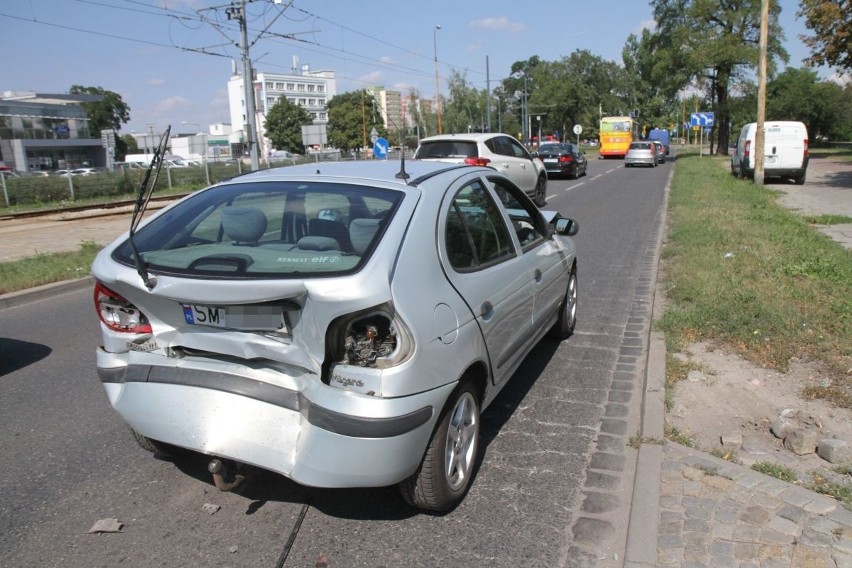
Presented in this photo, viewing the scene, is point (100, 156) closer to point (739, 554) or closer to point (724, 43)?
point (724, 43)

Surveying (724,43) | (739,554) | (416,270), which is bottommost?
(739,554)

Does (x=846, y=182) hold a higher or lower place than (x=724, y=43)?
lower

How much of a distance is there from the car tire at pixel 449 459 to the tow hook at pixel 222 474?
2.53 feet

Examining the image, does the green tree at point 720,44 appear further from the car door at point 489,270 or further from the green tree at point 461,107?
the car door at point 489,270

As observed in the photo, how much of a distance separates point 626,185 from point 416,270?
23.4 metres

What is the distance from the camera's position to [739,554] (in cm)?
289

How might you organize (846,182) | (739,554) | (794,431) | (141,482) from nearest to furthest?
1. (739,554)
2. (141,482)
3. (794,431)
4. (846,182)

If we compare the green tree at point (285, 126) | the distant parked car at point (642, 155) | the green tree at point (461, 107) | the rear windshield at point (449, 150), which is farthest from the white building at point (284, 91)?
the rear windshield at point (449, 150)

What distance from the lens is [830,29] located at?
19500mm

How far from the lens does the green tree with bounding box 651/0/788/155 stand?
43.7m

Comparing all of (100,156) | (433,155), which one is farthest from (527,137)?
(433,155)

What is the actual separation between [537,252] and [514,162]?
40.0 feet

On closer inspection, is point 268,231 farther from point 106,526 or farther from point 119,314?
point 106,526

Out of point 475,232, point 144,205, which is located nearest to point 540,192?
point 475,232
